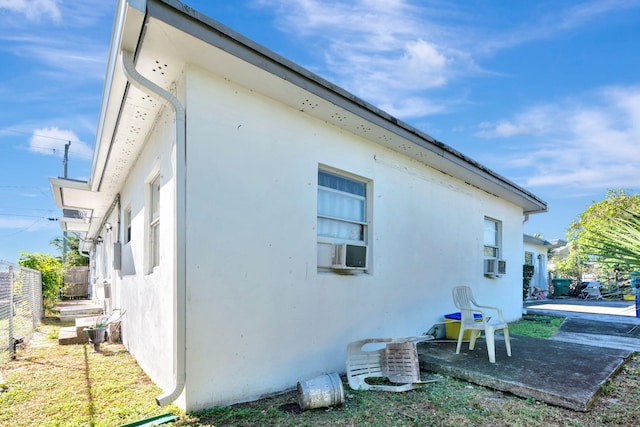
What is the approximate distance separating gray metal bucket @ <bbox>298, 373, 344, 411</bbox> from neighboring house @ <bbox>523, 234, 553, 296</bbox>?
633 inches

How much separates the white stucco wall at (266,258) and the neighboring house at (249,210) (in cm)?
1

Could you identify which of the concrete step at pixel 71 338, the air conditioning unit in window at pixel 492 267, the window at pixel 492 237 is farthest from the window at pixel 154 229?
the window at pixel 492 237

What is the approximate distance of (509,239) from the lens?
9.08 meters

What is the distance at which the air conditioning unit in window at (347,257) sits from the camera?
4.43 m

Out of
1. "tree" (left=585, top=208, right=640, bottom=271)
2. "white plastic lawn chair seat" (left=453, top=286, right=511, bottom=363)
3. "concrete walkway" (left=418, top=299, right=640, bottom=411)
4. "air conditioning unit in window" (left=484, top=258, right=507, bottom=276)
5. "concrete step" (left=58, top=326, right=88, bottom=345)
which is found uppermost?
"tree" (left=585, top=208, right=640, bottom=271)

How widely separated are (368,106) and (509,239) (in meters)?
6.78

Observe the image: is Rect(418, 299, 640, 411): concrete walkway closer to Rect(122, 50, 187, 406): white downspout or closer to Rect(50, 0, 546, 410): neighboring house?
Rect(50, 0, 546, 410): neighboring house

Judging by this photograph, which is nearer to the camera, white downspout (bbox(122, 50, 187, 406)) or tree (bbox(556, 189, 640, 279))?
tree (bbox(556, 189, 640, 279))

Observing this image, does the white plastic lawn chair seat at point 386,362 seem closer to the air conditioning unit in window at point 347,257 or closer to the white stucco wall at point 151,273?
the air conditioning unit in window at point 347,257

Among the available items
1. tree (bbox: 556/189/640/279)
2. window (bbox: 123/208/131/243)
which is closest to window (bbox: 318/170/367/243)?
tree (bbox: 556/189/640/279)

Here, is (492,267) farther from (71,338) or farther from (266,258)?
(71,338)

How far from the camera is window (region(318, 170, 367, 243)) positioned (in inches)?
179

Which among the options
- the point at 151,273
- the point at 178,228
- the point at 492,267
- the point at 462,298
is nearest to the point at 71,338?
the point at 151,273

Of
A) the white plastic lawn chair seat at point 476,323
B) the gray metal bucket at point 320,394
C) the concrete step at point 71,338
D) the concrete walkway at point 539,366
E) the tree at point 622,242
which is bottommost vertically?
the concrete step at point 71,338
